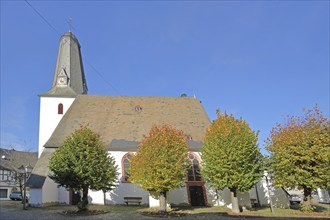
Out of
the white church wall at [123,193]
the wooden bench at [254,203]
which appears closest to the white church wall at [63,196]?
the white church wall at [123,193]

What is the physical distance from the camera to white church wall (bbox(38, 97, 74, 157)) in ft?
115

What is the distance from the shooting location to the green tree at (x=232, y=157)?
22.4 metres

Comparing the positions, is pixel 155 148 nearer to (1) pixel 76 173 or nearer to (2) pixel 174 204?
(1) pixel 76 173

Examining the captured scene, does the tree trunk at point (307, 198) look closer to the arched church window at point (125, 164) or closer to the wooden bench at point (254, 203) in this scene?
the wooden bench at point (254, 203)

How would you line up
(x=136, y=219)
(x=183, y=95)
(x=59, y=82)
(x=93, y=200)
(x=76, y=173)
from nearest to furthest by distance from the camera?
(x=136, y=219)
(x=76, y=173)
(x=93, y=200)
(x=59, y=82)
(x=183, y=95)

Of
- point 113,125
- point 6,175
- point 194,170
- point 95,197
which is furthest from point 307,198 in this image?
point 6,175

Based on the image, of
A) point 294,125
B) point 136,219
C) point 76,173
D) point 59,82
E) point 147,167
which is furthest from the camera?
point 59,82

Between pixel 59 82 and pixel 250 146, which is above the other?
pixel 59 82

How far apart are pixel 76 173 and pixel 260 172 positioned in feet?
47.3

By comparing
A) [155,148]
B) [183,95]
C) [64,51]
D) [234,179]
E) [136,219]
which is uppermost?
[64,51]

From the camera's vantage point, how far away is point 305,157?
862 inches

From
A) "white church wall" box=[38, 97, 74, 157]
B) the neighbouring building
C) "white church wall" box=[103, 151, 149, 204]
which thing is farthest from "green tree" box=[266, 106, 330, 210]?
the neighbouring building

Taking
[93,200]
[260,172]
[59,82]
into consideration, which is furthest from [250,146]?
[59,82]

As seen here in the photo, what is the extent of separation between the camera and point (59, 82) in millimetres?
38719
